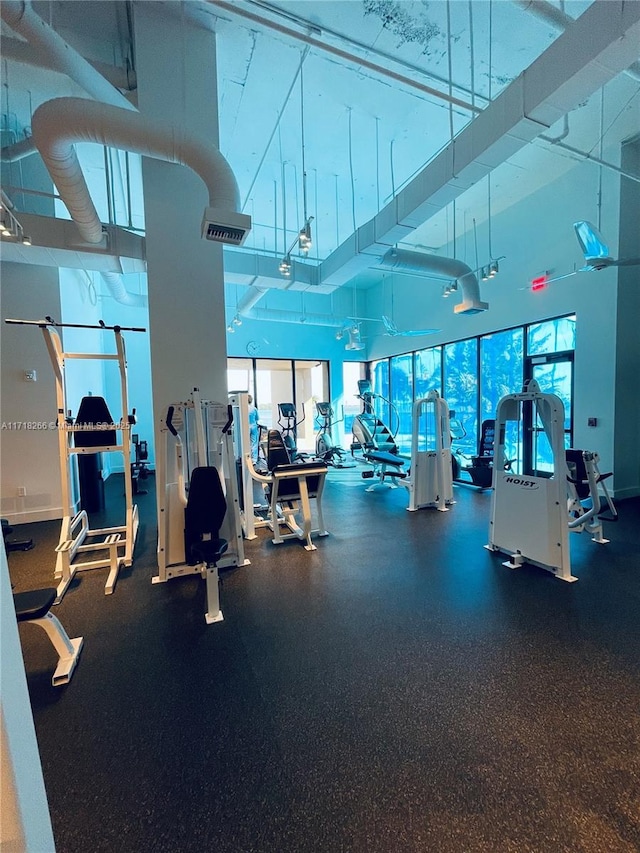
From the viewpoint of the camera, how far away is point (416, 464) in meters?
5.15

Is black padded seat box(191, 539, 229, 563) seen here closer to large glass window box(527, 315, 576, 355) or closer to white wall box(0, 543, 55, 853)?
white wall box(0, 543, 55, 853)

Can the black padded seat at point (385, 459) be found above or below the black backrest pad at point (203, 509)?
below

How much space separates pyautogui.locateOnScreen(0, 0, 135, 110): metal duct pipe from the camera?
2.48 metres

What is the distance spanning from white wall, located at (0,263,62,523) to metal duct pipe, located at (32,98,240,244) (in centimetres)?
218

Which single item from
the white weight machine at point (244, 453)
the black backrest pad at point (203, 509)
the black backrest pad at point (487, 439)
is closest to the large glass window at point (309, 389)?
the black backrest pad at point (487, 439)

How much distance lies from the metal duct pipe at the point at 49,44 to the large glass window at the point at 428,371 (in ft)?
22.2

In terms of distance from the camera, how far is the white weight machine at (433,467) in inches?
202

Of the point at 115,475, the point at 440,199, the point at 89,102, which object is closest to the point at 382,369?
the point at 440,199

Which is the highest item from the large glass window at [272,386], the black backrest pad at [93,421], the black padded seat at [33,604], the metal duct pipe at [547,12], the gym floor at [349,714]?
the metal duct pipe at [547,12]

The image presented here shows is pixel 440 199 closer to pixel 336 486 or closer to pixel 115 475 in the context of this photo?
pixel 336 486

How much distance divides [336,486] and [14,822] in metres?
6.25

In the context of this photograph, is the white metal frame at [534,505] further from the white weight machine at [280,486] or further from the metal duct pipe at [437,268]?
the metal duct pipe at [437,268]

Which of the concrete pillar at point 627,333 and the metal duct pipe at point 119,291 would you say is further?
the metal duct pipe at point 119,291

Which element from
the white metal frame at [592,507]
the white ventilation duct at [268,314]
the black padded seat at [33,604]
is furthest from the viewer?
the white ventilation duct at [268,314]
